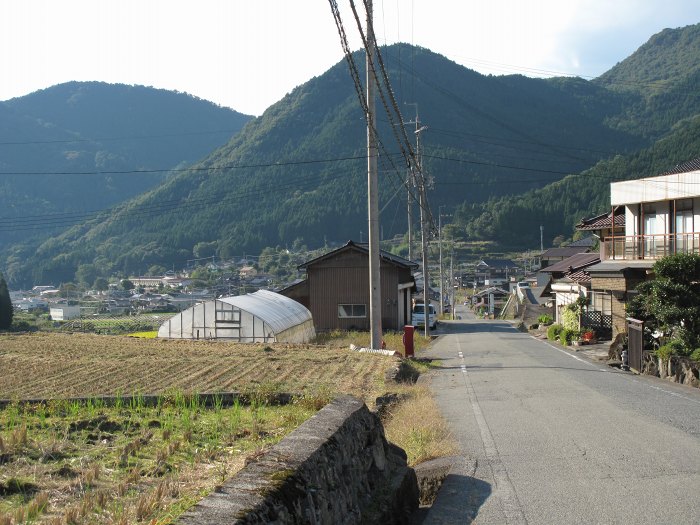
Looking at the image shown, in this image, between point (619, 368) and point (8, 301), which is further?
point (8, 301)

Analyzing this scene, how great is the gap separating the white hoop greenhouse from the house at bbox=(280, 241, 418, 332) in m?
7.80

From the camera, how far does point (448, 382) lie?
14.9m

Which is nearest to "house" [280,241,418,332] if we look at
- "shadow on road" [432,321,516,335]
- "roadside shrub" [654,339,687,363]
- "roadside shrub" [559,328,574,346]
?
"shadow on road" [432,321,516,335]

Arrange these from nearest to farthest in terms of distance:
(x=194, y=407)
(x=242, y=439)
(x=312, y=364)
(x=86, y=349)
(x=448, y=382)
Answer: (x=242, y=439)
(x=194, y=407)
(x=448, y=382)
(x=312, y=364)
(x=86, y=349)

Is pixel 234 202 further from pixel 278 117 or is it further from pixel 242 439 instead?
pixel 242 439

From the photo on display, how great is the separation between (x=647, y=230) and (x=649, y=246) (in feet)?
3.61

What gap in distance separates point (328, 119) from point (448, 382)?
106 m

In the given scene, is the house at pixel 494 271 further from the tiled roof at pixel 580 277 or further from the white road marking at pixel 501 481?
the white road marking at pixel 501 481

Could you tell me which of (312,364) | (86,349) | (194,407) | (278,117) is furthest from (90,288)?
(194,407)

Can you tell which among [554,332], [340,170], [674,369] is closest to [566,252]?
[554,332]

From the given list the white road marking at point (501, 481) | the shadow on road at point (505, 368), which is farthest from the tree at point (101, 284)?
the white road marking at point (501, 481)

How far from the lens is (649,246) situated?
23156 mm

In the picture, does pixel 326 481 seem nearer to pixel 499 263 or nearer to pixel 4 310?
pixel 4 310

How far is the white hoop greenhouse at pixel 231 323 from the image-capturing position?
26953mm
